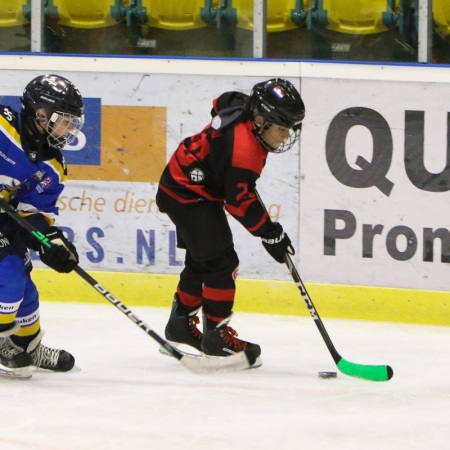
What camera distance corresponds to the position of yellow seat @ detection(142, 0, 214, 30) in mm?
5566

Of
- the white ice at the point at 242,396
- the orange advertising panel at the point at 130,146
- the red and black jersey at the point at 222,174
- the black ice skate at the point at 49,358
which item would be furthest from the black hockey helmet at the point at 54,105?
the orange advertising panel at the point at 130,146

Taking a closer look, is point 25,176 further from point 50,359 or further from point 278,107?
point 278,107

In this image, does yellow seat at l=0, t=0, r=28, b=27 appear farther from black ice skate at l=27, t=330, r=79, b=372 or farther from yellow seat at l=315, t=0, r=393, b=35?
black ice skate at l=27, t=330, r=79, b=372

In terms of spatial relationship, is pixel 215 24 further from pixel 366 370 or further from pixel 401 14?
pixel 366 370

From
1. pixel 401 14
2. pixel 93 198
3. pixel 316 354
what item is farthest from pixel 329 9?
pixel 316 354

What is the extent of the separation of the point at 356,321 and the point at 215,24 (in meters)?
1.55

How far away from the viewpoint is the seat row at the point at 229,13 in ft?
17.4

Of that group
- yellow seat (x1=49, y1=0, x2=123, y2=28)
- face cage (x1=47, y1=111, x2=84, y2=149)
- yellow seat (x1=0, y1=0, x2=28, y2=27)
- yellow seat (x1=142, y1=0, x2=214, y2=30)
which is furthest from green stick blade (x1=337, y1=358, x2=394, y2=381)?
yellow seat (x1=0, y1=0, x2=28, y2=27)

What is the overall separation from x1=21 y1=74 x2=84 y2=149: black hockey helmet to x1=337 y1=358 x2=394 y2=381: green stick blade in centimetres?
120

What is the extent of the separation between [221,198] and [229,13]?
1.58 meters

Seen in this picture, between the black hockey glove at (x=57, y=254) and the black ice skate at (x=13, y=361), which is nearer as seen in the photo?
the black hockey glove at (x=57, y=254)

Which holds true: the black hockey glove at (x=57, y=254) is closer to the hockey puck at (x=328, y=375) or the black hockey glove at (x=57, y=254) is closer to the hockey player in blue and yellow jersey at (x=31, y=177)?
the hockey player in blue and yellow jersey at (x=31, y=177)

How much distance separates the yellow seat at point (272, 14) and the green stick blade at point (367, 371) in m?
1.94

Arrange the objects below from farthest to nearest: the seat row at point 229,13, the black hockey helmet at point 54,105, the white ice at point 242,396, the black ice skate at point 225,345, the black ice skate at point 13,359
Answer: the seat row at point 229,13 < the black ice skate at point 225,345 < the black ice skate at point 13,359 < the black hockey helmet at point 54,105 < the white ice at point 242,396
